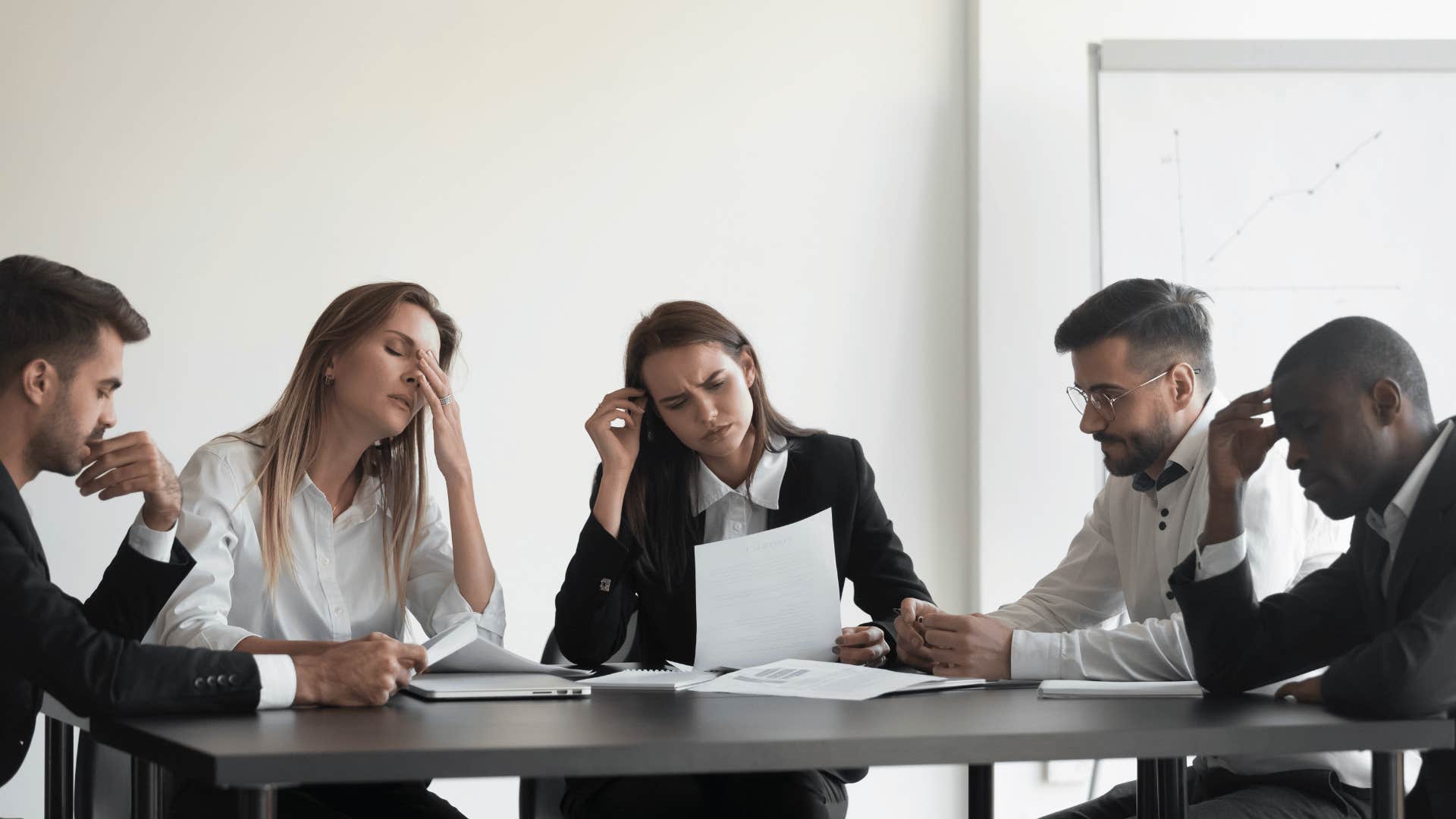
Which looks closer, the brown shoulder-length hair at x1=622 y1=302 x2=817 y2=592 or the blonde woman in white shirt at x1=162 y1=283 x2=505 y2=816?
the blonde woman in white shirt at x1=162 y1=283 x2=505 y2=816

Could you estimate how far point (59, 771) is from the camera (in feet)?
6.70

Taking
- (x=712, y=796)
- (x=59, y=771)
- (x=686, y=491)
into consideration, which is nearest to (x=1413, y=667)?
(x=712, y=796)

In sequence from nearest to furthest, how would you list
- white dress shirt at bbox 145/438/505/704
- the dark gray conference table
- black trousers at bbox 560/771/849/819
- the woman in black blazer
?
1. the dark gray conference table
2. black trousers at bbox 560/771/849/819
3. white dress shirt at bbox 145/438/505/704
4. the woman in black blazer

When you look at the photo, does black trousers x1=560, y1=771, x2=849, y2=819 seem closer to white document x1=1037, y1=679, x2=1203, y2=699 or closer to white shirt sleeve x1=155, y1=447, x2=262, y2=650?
white document x1=1037, y1=679, x2=1203, y2=699

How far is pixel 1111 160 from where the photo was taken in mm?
3627

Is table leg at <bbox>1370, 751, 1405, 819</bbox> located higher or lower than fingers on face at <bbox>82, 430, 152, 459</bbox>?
lower

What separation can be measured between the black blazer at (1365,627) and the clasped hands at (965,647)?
0.92 feet

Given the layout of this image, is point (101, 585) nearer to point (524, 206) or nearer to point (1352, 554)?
point (1352, 554)

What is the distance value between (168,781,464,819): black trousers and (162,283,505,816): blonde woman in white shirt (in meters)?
0.03

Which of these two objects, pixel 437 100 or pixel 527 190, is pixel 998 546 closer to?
pixel 527 190

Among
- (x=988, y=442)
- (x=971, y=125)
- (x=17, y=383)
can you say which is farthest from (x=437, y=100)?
(x=17, y=383)

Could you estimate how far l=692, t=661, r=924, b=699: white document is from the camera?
172 centimetres

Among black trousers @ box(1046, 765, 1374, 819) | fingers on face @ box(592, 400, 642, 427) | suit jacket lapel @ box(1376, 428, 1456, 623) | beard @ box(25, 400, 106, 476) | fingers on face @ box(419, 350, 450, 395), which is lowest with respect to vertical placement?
black trousers @ box(1046, 765, 1374, 819)

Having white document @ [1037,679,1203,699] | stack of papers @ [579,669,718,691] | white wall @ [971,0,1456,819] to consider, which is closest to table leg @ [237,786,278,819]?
stack of papers @ [579,669,718,691]
